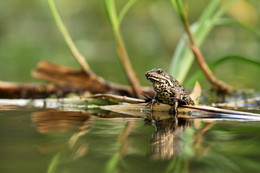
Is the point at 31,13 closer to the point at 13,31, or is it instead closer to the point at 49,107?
the point at 13,31

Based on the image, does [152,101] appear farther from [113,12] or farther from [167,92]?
[113,12]

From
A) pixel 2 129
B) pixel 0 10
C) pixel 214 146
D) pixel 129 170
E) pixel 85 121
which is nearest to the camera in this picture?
pixel 129 170

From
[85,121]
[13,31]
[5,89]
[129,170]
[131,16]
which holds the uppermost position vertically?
[131,16]

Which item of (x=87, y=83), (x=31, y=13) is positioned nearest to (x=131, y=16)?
(x=31, y=13)

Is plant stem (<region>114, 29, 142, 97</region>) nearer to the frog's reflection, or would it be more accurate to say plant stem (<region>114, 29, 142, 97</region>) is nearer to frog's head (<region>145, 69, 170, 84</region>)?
frog's head (<region>145, 69, 170, 84</region>)

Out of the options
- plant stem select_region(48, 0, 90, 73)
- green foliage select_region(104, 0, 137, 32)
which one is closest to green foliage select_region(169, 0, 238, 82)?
green foliage select_region(104, 0, 137, 32)

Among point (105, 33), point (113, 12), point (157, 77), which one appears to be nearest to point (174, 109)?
point (157, 77)

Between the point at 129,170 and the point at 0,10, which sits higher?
the point at 0,10
